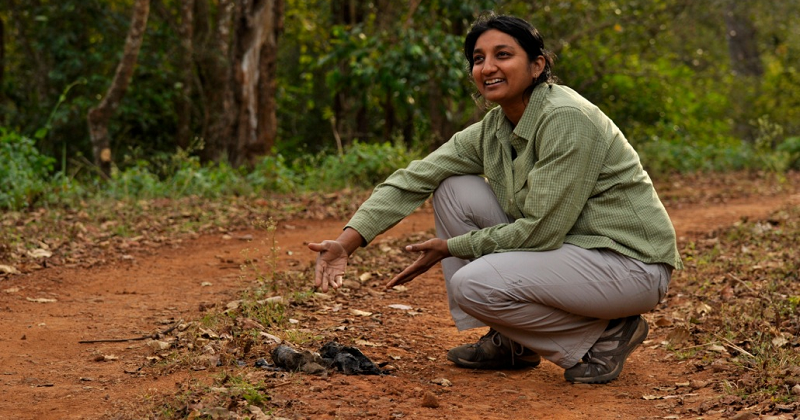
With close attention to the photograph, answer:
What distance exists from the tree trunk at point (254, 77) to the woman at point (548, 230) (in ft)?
22.4

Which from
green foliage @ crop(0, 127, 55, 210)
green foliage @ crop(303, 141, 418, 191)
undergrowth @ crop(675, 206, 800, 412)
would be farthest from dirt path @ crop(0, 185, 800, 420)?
green foliage @ crop(303, 141, 418, 191)

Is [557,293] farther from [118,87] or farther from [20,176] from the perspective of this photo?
[118,87]

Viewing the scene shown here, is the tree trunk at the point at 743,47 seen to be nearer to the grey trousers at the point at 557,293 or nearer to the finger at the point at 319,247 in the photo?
the grey trousers at the point at 557,293

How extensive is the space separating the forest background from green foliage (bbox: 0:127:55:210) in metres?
0.33

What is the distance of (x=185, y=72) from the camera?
1434 cm

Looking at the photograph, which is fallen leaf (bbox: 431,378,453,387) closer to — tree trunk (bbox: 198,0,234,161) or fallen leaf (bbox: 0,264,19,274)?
fallen leaf (bbox: 0,264,19,274)

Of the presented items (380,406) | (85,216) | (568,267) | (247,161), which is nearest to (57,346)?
(380,406)


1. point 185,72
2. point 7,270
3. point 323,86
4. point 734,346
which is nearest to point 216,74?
point 185,72

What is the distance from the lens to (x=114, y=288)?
5148 mm

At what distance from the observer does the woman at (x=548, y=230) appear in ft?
10.8

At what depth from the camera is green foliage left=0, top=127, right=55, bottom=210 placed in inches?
276

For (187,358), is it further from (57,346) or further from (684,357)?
(684,357)

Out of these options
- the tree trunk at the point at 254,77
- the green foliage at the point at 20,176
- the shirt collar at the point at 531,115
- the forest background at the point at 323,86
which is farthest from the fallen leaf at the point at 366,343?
the tree trunk at the point at 254,77

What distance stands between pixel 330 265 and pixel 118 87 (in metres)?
7.25
